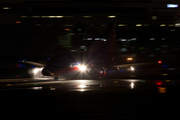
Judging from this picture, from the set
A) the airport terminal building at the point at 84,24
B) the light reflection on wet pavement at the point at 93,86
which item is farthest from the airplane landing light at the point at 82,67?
the airport terminal building at the point at 84,24

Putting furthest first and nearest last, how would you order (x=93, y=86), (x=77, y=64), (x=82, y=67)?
(x=82, y=67) → (x=77, y=64) → (x=93, y=86)

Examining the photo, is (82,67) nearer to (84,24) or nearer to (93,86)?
(93,86)

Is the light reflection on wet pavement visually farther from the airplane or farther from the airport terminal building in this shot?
the airport terminal building

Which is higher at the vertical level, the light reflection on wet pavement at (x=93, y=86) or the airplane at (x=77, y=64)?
the airplane at (x=77, y=64)

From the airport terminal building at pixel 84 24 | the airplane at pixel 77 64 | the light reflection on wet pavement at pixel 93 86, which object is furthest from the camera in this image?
the airport terminal building at pixel 84 24

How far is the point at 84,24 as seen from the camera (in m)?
92.9

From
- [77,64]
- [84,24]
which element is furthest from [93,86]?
[84,24]

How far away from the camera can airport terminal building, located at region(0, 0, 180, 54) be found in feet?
289

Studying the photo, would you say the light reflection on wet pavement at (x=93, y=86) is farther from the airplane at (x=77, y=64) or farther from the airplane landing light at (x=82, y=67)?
the airplane landing light at (x=82, y=67)

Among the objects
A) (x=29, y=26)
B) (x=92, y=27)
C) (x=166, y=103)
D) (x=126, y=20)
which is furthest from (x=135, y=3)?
(x=166, y=103)

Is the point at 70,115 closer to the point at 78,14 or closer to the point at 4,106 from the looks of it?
the point at 4,106

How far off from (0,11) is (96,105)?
8488 cm

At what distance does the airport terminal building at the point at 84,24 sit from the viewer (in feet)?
289

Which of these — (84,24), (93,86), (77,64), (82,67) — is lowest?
(93,86)
